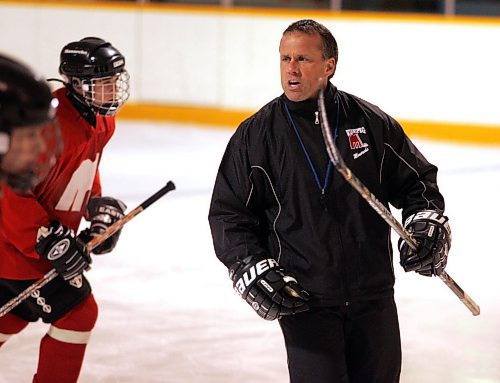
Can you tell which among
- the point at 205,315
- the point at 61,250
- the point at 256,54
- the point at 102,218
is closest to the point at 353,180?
the point at 61,250

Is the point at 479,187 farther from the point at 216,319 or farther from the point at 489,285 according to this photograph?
the point at 216,319

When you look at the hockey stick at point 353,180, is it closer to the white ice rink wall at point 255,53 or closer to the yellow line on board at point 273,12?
the white ice rink wall at point 255,53

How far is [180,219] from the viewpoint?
21.3 feet

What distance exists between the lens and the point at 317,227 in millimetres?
2820

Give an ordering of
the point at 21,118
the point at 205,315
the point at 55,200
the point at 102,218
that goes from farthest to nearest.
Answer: the point at 205,315 < the point at 102,218 < the point at 55,200 < the point at 21,118

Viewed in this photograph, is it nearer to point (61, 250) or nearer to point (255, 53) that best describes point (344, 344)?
point (61, 250)

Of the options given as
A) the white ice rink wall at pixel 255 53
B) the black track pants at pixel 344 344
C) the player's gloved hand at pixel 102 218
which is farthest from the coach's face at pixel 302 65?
the white ice rink wall at pixel 255 53

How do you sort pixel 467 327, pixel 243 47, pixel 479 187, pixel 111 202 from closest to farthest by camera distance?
1. pixel 111 202
2. pixel 467 327
3. pixel 479 187
4. pixel 243 47

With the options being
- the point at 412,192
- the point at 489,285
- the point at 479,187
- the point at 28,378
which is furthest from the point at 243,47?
the point at 412,192

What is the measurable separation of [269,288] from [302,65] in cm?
55

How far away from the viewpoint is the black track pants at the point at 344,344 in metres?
2.79

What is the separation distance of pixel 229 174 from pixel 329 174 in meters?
0.26

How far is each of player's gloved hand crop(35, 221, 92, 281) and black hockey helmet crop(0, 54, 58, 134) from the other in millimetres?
1128

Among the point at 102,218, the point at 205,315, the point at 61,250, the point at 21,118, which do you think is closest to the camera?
the point at 21,118
